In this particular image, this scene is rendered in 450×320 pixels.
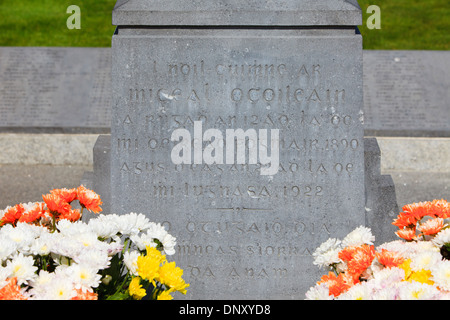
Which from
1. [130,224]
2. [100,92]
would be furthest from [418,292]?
[100,92]

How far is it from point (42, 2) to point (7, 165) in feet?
24.8

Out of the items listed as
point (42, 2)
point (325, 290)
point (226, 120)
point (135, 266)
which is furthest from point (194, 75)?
point (42, 2)

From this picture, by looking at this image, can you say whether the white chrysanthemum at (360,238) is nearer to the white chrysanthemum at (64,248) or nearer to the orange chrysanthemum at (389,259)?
the orange chrysanthemum at (389,259)

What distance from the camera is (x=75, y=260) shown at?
1.87 metres

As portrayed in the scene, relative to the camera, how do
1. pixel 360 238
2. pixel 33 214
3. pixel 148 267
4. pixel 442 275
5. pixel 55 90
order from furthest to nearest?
1. pixel 55 90
2. pixel 33 214
3. pixel 360 238
4. pixel 148 267
5. pixel 442 275

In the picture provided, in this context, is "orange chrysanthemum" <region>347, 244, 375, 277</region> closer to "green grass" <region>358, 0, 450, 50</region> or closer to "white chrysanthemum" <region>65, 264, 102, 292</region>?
"white chrysanthemum" <region>65, 264, 102, 292</region>

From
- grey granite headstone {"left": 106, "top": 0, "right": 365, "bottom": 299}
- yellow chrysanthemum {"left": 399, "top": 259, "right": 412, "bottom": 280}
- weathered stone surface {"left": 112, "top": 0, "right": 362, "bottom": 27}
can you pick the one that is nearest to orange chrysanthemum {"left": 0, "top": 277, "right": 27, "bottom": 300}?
yellow chrysanthemum {"left": 399, "top": 259, "right": 412, "bottom": 280}

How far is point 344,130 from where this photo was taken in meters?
3.45

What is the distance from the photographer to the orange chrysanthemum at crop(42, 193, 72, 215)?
240 cm

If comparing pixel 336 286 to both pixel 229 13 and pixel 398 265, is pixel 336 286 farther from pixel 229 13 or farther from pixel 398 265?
pixel 229 13

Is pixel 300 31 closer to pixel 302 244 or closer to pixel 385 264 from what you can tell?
pixel 302 244

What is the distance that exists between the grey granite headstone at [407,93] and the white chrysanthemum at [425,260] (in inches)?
244

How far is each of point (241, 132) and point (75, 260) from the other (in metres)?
1.76

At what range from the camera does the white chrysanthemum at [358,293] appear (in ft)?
5.51
